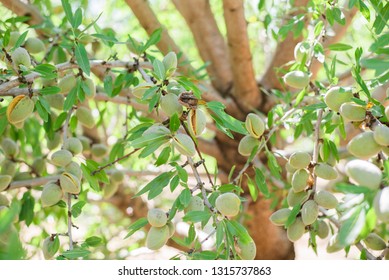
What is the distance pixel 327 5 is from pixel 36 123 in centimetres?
90

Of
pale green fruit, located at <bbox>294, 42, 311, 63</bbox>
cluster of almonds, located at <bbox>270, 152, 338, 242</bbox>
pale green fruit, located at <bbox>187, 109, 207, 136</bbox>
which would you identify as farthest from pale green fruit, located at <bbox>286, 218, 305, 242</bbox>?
pale green fruit, located at <bbox>294, 42, 311, 63</bbox>

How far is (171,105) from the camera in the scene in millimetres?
796

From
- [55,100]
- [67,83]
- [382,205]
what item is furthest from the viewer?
[55,100]

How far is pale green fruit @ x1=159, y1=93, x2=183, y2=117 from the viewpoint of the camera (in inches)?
31.3

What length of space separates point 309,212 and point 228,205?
0.53ft

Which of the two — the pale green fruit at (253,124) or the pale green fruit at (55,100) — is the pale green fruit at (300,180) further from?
the pale green fruit at (55,100)

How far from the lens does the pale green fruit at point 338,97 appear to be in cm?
80

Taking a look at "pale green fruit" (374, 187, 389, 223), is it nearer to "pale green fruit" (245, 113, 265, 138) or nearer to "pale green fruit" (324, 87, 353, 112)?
"pale green fruit" (324, 87, 353, 112)

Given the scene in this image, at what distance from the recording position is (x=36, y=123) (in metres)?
1.46

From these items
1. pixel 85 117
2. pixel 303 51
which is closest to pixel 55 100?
pixel 85 117

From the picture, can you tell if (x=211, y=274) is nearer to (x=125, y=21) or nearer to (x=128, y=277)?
(x=128, y=277)

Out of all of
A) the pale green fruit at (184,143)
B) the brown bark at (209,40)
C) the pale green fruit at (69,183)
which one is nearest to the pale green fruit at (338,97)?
the pale green fruit at (184,143)

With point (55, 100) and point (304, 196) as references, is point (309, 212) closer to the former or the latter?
point (304, 196)

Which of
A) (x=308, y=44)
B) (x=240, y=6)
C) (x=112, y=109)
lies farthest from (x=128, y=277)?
(x=112, y=109)
